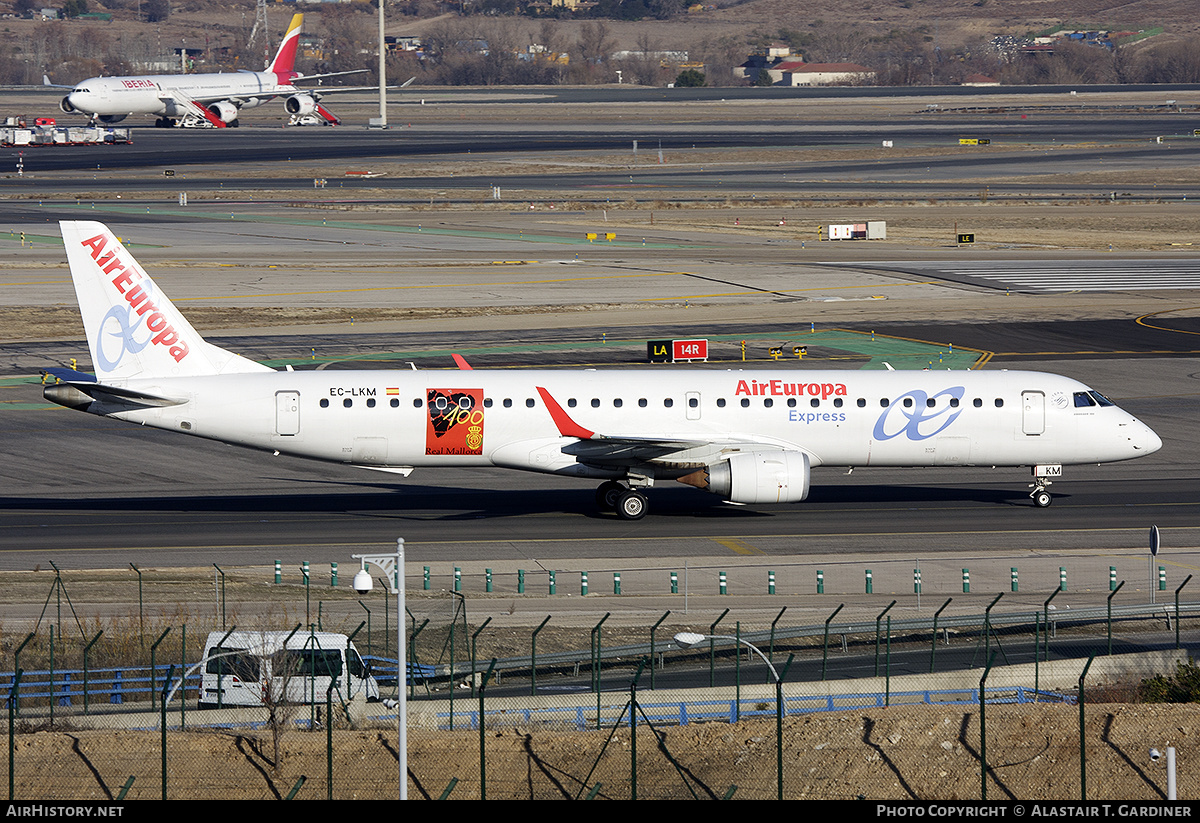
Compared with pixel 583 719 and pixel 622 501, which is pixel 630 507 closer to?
pixel 622 501

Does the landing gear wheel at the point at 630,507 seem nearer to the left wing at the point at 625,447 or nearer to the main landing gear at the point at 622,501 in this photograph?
the main landing gear at the point at 622,501

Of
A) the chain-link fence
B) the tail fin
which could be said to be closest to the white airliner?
the tail fin

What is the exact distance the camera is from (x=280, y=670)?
29.2 metres

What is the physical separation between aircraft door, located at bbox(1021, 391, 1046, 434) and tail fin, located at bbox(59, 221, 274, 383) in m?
27.0

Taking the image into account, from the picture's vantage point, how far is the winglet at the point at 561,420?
4769 centimetres

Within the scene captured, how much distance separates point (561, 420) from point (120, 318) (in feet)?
46.3

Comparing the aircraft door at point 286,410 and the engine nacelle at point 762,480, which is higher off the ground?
the aircraft door at point 286,410

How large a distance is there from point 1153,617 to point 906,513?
13783 millimetres

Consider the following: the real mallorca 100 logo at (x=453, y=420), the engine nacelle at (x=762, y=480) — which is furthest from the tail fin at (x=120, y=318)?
the engine nacelle at (x=762, y=480)

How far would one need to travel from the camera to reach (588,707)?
98.0 feet

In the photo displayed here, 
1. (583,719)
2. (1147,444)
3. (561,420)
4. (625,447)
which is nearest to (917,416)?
(1147,444)

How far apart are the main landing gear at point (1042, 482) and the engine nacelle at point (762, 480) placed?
9.02 metres

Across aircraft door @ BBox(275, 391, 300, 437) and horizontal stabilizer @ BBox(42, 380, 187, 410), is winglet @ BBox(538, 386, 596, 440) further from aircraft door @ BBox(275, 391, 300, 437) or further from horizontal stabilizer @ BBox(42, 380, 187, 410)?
horizontal stabilizer @ BBox(42, 380, 187, 410)
